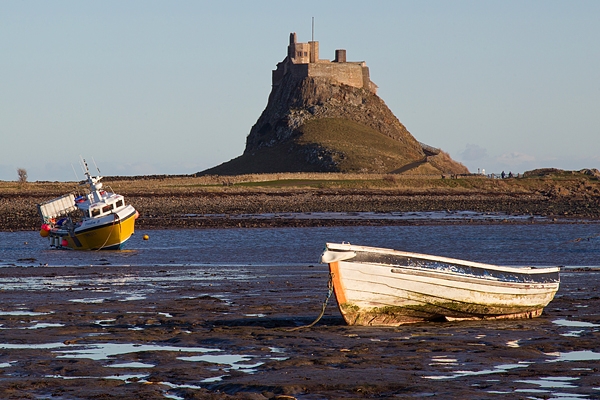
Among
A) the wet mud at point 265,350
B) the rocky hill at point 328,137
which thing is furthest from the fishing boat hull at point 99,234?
the rocky hill at point 328,137

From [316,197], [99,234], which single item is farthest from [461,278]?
[316,197]

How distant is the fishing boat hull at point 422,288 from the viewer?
15.1 m

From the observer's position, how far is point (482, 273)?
53.0ft

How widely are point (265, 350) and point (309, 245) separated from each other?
866 inches

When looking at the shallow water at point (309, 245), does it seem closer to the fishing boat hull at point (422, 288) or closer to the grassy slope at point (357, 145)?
the fishing boat hull at point (422, 288)

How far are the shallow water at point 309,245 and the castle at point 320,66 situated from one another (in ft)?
317

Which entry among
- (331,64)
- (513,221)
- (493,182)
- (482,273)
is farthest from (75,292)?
(331,64)

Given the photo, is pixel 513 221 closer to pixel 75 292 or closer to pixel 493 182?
pixel 75 292

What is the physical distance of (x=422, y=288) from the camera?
15609mm

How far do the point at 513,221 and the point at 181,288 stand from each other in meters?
32.6

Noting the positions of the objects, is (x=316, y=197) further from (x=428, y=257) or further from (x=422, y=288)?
(x=422, y=288)

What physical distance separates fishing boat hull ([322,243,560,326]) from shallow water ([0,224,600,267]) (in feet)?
37.6

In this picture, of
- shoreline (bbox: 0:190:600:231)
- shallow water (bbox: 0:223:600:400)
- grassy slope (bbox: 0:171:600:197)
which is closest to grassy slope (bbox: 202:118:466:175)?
A: grassy slope (bbox: 0:171:600:197)

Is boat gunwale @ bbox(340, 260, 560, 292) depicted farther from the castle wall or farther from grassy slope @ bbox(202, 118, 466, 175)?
the castle wall
